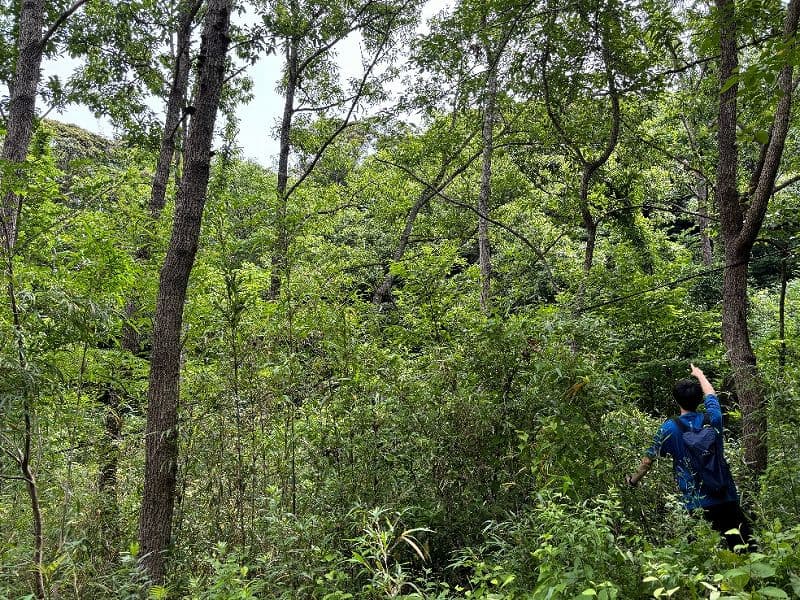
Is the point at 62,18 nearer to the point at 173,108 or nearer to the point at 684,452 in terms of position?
the point at 173,108

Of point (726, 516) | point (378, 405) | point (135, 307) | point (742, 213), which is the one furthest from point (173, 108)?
point (726, 516)

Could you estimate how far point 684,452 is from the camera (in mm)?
3498

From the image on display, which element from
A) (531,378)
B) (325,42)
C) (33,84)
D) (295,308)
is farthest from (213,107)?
(325,42)

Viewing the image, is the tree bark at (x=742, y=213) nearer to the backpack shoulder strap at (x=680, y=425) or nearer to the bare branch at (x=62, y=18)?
the backpack shoulder strap at (x=680, y=425)

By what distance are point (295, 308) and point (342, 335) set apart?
53 centimetres

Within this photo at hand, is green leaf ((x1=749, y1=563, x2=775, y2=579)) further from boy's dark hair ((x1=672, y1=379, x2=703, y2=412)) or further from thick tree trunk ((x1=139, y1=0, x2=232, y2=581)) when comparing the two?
thick tree trunk ((x1=139, y1=0, x2=232, y2=581))

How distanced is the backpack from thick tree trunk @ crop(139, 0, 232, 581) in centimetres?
382

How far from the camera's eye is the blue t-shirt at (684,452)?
11.1ft

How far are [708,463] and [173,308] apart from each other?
13.8 ft

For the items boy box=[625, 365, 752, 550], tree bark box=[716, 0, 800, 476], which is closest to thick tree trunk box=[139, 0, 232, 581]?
boy box=[625, 365, 752, 550]

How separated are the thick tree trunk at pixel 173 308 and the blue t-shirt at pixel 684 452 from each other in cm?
→ 364

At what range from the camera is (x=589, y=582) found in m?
2.31

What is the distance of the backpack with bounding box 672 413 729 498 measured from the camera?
3371 mm

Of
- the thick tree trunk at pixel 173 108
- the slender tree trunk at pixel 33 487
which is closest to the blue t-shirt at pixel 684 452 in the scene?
the slender tree trunk at pixel 33 487
